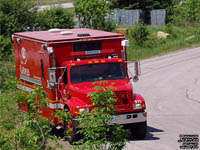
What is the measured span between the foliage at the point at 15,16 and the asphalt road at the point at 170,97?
9.74 metres

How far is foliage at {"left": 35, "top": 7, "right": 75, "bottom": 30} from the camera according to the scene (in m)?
39.3

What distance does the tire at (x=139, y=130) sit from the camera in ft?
47.2

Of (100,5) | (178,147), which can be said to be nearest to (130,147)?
(178,147)

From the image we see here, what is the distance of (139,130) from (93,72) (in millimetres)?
2155

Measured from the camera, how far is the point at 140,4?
56.3 m

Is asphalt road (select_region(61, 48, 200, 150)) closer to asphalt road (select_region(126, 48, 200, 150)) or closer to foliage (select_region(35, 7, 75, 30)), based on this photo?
asphalt road (select_region(126, 48, 200, 150))

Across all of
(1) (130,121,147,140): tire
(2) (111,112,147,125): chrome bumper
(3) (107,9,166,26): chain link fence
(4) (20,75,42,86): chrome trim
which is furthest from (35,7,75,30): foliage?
(2) (111,112,147,125): chrome bumper

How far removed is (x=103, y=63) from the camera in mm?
14688

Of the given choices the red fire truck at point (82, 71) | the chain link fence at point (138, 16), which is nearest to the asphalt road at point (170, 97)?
the red fire truck at point (82, 71)

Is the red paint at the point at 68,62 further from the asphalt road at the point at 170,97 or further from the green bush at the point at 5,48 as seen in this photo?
the green bush at the point at 5,48

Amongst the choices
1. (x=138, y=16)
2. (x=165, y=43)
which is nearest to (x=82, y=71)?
(x=165, y=43)

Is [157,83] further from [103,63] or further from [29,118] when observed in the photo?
[29,118]

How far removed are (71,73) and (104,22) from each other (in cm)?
2678

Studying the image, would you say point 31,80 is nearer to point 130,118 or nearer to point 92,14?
point 130,118
